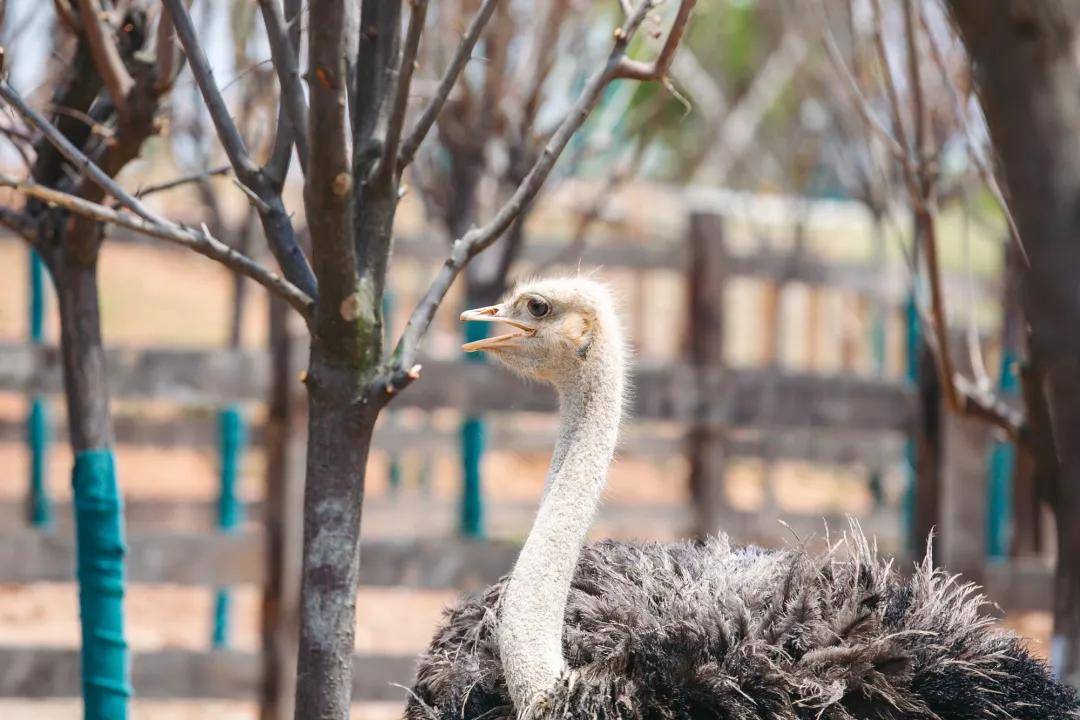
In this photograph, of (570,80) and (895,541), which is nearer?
(570,80)

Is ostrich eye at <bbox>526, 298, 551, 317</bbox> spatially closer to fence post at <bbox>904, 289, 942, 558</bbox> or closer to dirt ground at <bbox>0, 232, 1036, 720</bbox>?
dirt ground at <bbox>0, 232, 1036, 720</bbox>

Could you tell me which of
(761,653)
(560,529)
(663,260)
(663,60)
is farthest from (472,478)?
(663,60)

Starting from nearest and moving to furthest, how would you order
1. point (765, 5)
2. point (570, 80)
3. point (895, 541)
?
point (570, 80), point (895, 541), point (765, 5)

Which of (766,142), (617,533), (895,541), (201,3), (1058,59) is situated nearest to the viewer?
(1058,59)

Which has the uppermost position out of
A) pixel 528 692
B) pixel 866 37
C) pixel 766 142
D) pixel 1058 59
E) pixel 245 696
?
pixel 766 142

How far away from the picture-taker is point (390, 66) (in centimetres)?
259

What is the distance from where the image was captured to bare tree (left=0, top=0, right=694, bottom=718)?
8.01ft

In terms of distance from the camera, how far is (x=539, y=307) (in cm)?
305

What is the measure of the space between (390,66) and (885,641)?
56.2 inches

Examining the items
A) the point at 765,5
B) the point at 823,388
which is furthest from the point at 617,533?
the point at 765,5

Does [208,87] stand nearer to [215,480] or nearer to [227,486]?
[227,486]

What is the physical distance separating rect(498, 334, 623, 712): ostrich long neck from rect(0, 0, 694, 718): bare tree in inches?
12.4

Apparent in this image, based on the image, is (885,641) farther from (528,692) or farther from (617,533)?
(617,533)

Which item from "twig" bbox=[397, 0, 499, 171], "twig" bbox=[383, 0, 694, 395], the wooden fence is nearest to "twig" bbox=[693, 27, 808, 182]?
the wooden fence
